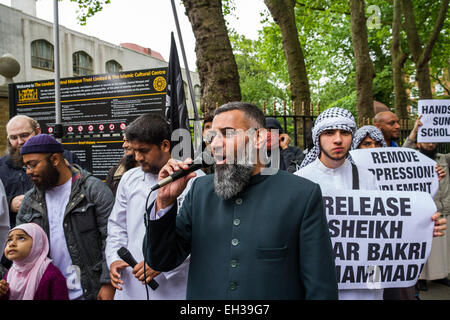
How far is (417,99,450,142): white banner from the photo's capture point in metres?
5.04

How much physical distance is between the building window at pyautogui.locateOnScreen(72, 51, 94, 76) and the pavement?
1197 inches

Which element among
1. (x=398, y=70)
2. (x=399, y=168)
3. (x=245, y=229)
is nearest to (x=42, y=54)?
(x=398, y=70)

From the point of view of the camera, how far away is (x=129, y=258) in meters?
2.84

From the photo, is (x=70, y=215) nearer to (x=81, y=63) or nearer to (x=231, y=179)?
(x=231, y=179)

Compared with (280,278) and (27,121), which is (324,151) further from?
(27,121)

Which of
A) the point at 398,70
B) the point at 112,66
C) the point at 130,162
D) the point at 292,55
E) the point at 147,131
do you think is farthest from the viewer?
the point at 112,66

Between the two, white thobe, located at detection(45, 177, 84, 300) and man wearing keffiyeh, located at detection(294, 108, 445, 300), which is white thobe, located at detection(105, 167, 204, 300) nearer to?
white thobe, located at detection(45, 177, 84, 300)

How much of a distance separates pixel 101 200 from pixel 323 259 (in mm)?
2021

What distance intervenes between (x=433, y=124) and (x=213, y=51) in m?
2.94

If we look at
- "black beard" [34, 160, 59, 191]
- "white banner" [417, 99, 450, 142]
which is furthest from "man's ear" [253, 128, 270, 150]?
"white banner" [417, 99, 450, 142]

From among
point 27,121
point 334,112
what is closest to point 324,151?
point 334,112

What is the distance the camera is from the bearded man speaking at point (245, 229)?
191cm

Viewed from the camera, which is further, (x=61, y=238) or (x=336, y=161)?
(x=61, y=238)
